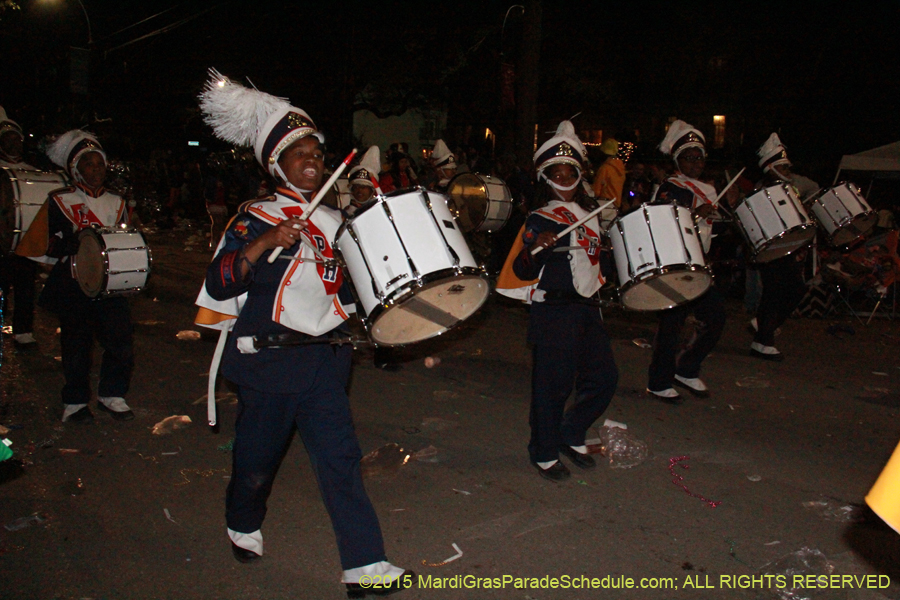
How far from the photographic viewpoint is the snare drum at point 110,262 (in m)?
5.09

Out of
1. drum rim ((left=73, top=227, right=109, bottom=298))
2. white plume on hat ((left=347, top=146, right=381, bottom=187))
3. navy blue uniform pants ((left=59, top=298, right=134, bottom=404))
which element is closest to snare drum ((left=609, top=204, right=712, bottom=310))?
white plume on hat ((left=347, top=146, right=381, bottom=187))

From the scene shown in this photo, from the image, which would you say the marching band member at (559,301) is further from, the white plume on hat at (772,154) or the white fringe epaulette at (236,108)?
the white plume on hat at (772,154)

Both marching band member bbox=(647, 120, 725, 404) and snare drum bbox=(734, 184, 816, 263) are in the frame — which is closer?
marching band member bbox=(647, 120, 725, 404)

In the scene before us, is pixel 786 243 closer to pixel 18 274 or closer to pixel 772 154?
pixel 772 154

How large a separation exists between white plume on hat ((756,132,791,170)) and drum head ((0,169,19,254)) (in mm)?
6887

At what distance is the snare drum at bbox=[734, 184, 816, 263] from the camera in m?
6.12

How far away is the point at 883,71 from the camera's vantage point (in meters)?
23.3

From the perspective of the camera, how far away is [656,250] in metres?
4.50

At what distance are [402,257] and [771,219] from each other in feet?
13.8

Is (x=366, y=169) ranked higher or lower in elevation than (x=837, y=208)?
lower

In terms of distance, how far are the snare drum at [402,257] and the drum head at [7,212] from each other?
458 centimetres

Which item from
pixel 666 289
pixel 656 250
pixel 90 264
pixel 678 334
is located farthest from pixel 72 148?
pixel 678 334

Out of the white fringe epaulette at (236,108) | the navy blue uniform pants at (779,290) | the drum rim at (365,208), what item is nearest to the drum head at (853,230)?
the navy blue uniform pants at (779,290)

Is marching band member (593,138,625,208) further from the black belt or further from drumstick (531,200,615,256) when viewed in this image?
drumstick (531,200,615,256)
